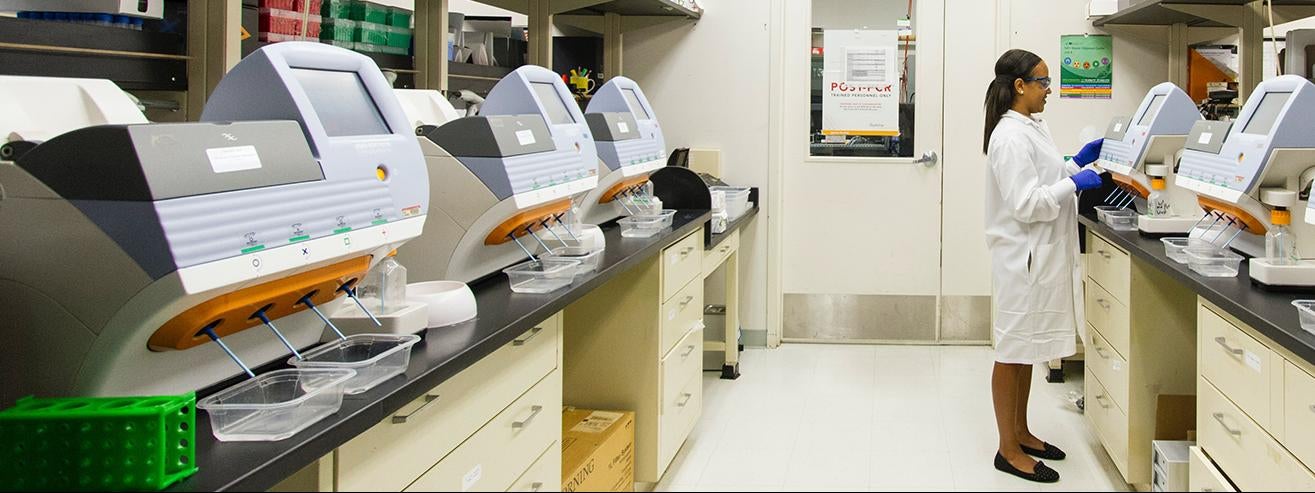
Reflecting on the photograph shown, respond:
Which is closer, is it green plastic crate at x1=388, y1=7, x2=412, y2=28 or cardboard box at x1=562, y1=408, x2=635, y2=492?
cardboard box at x1=562, y1=408, x2=635, y2=492

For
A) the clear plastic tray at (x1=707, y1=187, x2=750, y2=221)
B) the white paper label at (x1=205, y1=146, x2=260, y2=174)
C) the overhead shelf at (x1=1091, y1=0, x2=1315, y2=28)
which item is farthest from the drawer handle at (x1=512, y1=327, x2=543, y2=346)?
the overhead shelf at (x1=1091, y1=0, x2=1315, y2=28)

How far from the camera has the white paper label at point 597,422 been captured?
292cm

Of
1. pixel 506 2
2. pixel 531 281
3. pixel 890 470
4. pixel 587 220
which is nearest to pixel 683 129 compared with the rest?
pixel 506 2

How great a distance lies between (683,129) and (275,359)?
3903 millimetres

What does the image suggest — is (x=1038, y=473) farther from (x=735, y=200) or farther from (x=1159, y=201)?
(x=735, y=200)

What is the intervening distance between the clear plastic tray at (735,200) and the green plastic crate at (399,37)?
6.16 ft

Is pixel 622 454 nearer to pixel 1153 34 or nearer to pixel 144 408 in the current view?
pixel 144 408

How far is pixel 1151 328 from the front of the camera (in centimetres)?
319

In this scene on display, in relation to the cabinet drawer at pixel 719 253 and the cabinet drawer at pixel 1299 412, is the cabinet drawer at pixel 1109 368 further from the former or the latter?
the cabinet drawer at pixel 719 253

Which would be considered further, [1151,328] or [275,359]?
[1151,328]

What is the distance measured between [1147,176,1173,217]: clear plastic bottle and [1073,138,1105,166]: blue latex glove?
669 mm

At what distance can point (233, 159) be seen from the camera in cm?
139

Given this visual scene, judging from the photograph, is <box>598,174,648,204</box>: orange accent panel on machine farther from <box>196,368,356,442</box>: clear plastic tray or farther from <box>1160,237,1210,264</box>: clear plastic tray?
<box>196,368,356,442</box>: clear plastic tray

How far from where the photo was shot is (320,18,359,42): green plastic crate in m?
2.76
